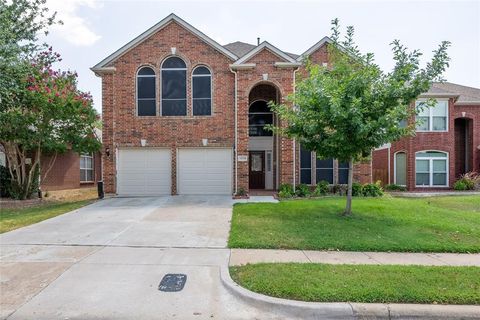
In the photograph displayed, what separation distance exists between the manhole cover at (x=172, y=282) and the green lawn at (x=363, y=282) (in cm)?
80

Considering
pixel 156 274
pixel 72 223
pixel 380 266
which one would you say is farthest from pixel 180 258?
pixel 72 223

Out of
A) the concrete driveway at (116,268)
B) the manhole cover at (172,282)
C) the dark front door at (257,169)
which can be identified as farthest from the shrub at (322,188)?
the manhole cover at (172,282)

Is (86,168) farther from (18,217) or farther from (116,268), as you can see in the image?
(116,268)

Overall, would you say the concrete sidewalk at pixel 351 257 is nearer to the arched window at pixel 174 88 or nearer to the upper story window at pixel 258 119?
the arched window at pixel 174 88

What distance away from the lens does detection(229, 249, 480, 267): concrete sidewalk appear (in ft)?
19.6

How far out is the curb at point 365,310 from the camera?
404 cm

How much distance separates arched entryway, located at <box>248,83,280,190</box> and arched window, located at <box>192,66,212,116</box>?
3129 millimetres

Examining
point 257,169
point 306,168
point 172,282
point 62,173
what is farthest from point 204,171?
point 172,282

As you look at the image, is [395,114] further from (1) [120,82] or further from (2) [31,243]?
(1) [120,82]

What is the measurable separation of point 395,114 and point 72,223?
30.3 feet

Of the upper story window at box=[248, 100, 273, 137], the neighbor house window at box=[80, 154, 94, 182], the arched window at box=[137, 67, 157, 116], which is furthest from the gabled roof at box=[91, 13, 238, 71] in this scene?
the neighbor house window at box=[80, 154, 94, 182]

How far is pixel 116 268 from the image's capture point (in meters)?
5.65

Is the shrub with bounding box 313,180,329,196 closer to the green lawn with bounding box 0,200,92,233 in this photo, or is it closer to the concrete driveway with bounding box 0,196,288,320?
the concrete driveway with bounding box 0,196,288,320

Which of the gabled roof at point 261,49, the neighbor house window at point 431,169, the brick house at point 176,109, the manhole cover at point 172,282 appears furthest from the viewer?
the neighbor house window at point 431,169
